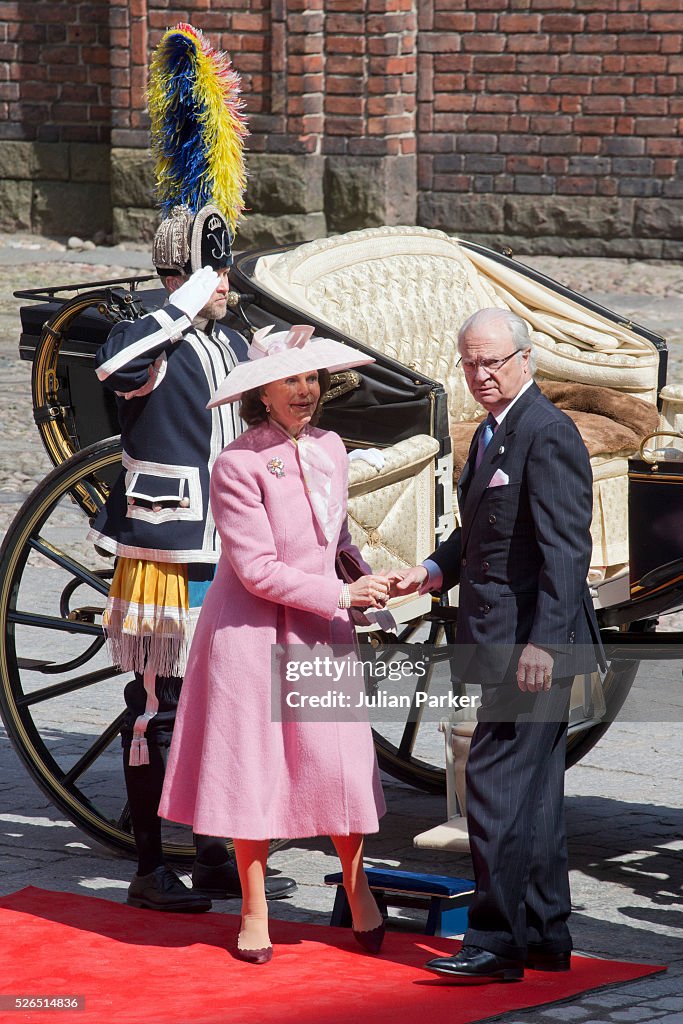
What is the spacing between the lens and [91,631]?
4727 mm

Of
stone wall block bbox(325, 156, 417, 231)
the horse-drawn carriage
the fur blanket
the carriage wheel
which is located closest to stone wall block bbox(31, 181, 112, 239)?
stone wall block bbox(325, 156, 417, 231)

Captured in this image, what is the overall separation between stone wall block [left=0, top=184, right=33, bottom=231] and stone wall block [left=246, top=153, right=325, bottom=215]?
110 inches

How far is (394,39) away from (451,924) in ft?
39.0

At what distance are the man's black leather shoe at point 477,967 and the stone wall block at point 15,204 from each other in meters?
14.1

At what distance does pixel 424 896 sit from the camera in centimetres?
408

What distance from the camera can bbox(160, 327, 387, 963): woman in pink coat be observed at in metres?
3.76

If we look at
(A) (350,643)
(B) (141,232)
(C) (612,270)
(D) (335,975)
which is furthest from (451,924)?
(B) (141,232)

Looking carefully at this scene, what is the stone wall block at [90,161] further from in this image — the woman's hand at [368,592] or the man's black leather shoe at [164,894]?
the woman's hand at [368,592]

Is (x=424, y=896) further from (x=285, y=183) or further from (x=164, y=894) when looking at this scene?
(x=285, y=183)

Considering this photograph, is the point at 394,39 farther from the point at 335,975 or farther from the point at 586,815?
the point at 335,975

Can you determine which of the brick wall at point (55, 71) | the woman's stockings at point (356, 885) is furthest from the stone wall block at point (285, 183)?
the woman's stockings at point (356, 885)

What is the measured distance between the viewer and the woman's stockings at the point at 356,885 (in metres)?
3.87

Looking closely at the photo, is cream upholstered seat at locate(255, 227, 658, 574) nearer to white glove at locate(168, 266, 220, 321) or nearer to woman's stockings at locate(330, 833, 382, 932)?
white glove at locate(168, 266, 220, 321)

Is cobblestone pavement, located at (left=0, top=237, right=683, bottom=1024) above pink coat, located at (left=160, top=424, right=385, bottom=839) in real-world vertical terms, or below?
below
